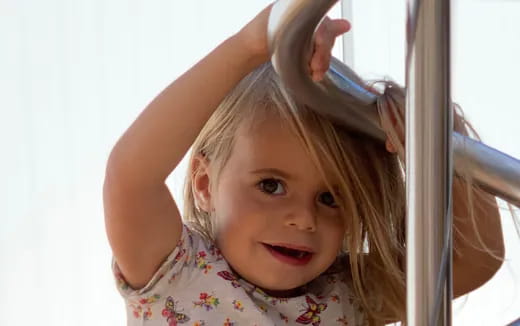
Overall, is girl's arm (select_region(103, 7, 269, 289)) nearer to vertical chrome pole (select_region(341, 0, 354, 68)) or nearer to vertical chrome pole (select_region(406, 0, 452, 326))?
vertical chrome pole (select_region(406, 0, 452, 326))

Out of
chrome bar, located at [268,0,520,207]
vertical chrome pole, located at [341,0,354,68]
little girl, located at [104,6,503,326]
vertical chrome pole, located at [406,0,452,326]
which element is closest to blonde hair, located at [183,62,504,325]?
little girl, located at [104,6,503,326]

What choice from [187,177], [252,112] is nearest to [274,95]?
[252,112]

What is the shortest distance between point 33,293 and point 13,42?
1.21 ft

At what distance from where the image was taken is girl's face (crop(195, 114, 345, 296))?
33.1 inches

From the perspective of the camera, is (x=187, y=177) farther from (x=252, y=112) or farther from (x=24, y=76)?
(x=24, y=76)

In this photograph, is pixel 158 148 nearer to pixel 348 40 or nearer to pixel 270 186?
pixel 270 186

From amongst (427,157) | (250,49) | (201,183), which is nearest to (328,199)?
(201,183)

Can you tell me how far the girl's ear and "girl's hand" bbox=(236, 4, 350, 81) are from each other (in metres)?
0.26

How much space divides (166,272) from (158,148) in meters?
0.14

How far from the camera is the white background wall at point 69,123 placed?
4.35 ft

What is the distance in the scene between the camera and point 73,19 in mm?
1355

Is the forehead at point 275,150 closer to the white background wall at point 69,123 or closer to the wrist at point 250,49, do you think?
the wrist at point 250,49

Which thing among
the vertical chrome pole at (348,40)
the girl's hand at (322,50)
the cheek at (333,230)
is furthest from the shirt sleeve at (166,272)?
the vertical chrome pole at (348,40)

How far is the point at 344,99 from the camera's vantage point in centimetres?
66
